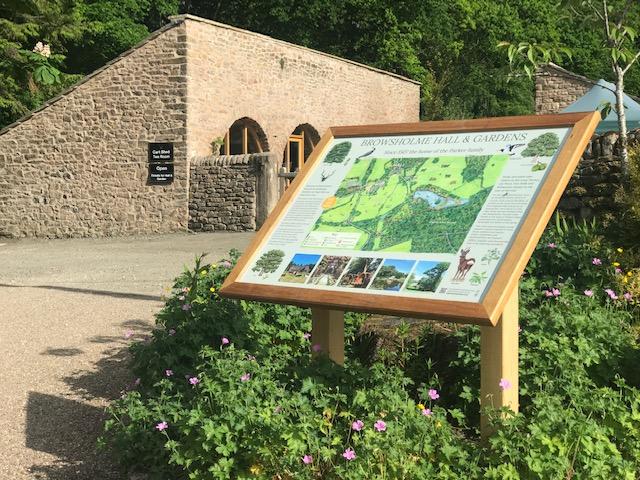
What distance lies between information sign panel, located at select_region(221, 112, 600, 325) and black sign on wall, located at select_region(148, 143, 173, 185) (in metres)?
14.1

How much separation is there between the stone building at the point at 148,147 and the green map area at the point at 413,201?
41.7ft

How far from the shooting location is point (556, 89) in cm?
2591

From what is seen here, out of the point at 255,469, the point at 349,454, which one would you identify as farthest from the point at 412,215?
the point at 255,469

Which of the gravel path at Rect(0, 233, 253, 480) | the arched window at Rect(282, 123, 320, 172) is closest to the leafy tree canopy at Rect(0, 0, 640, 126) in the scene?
the arched window at Rect(282, 123, 320, 172)

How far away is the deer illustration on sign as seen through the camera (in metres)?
3.21

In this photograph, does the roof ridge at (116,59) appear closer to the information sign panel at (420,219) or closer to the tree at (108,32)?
the tree at (108,32)

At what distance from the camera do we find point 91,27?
80.8 feet

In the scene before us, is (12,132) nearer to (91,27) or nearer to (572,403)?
(91,27)

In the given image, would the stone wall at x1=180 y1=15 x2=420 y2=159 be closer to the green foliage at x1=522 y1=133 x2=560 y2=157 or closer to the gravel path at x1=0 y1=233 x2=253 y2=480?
the gravel path at x1=0 y1=233 x2=253 y2=480

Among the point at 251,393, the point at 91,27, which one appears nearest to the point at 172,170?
the point at 91,27

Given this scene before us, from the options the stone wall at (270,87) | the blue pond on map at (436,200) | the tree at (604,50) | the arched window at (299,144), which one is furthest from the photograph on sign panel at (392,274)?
the arched window at (299,144)

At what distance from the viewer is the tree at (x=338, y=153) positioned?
4.14 metres

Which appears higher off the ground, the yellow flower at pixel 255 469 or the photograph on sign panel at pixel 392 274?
the photograph on sign panel at pixel 392 274

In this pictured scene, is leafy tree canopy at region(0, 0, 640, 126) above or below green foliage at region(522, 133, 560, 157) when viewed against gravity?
above
